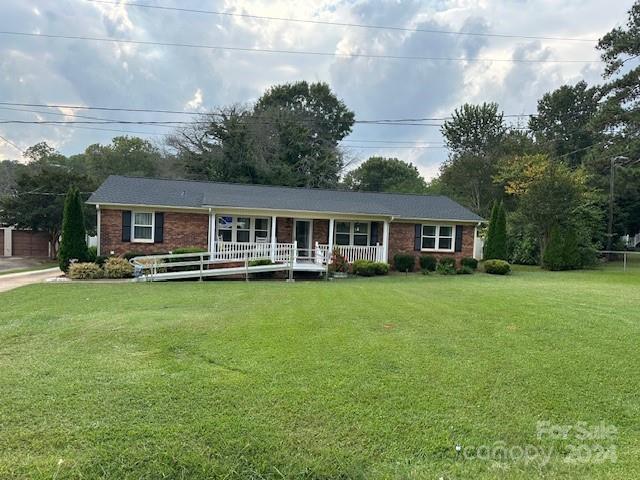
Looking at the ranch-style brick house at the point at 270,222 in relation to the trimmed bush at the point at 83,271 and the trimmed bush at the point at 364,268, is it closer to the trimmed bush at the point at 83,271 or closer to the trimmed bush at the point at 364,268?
the trimmed bush at the point at 364,268

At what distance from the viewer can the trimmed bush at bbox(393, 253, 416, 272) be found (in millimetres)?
18656

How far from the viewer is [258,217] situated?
18.4 meters

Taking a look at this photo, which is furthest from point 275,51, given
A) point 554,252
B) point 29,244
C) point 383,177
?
point 383,177

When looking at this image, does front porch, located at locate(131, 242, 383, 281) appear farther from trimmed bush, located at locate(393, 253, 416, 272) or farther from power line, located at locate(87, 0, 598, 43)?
power line, located at locate(87, 0, 598, 43)

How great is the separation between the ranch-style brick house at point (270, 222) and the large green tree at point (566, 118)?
28.5 meters

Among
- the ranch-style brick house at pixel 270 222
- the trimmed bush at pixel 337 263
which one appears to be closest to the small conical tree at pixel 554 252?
the ranch-style brick house at pixel 270 222

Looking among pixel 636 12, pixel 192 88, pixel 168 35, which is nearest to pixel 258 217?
pixel 168 35

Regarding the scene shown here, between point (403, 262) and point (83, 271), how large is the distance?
40.2 feet

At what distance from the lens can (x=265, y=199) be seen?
19.1 meters

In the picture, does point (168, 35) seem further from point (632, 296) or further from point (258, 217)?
point (632, 296)

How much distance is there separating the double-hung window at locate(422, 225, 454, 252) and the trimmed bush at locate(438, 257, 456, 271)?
618mm

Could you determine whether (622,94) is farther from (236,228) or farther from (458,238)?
(236,228)

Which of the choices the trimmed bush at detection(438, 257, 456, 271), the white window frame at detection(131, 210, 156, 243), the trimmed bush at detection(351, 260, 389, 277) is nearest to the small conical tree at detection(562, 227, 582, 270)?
the trimmed bush at detection(438, 257, 456, 271)

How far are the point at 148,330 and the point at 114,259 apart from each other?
9965 millimetres
